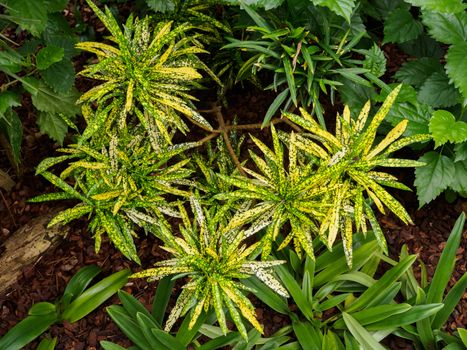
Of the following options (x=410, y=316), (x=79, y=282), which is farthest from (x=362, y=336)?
(x=79, y=282)

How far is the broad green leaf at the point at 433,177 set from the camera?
2.47m

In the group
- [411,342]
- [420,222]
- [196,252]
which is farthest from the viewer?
[420,222]

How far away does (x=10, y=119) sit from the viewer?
89.4 inches

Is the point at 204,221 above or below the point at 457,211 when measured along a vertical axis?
above

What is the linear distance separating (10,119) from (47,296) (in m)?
0.88

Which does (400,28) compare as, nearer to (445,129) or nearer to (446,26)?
(446,26)

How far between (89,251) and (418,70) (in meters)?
1.87

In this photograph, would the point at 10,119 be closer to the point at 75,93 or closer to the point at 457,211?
the point at 75,93

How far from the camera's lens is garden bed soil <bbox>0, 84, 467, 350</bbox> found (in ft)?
8.25

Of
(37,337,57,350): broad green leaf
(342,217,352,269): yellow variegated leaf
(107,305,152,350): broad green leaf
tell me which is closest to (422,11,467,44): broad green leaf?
(342,217,352,269): yellow variegated leaf

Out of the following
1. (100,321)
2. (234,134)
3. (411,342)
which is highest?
(234,134)

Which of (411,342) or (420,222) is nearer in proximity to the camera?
(411,342)

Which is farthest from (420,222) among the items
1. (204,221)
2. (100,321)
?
(100,321)

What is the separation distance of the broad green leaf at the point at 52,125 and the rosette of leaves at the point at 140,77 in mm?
147
